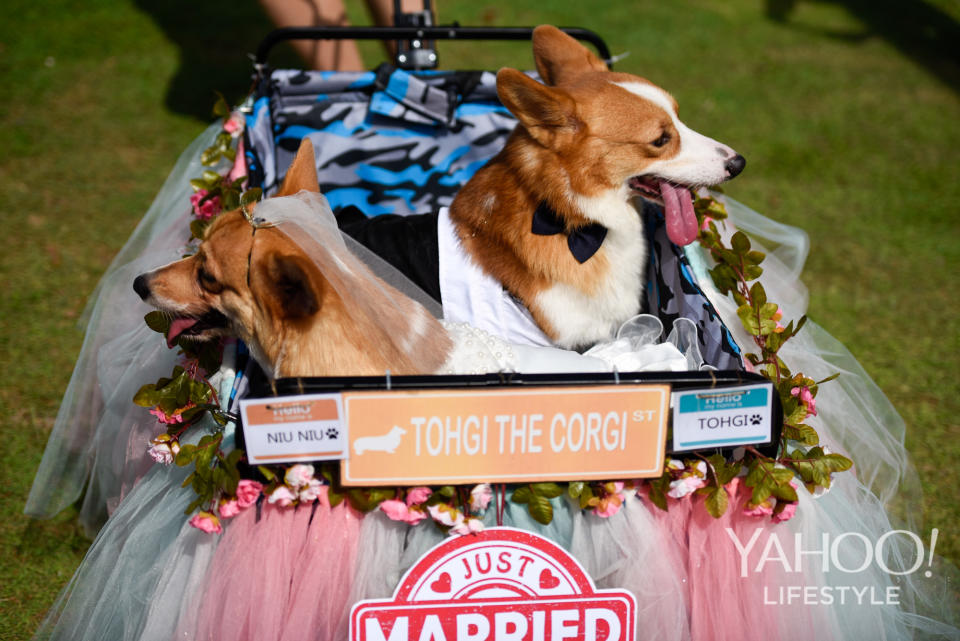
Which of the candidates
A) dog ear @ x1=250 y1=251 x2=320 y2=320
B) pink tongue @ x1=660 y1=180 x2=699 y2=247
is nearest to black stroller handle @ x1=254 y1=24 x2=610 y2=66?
pink tongue @ x1=660 y1=180 x2=699 y2=247

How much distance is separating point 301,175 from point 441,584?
45.6 inches

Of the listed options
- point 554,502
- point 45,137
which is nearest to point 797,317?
point 554,502

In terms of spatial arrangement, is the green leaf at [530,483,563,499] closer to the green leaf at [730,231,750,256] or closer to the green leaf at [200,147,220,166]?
the green leaf at [730,231,750,256]

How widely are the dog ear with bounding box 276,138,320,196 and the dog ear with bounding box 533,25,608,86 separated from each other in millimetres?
987

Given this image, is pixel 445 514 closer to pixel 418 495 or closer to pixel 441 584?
pixel 418 495

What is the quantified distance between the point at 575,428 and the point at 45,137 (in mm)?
5122

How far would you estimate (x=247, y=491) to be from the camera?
1712 millimetres

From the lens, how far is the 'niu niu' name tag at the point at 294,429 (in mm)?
1594

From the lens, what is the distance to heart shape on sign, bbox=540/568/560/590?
1.75 meters

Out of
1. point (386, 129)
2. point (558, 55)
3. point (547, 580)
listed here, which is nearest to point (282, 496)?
point (547, 580)

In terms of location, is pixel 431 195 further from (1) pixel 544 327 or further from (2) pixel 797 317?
(2) pixel 797 317

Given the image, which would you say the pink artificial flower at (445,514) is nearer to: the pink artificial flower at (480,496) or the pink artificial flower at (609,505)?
the pink artificial flower at (480,496)

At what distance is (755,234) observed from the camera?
318cm

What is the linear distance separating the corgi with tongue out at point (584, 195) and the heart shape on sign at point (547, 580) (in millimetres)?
885
